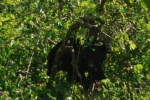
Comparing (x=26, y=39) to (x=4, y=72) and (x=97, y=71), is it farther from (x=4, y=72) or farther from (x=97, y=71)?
(x=97, y=71)

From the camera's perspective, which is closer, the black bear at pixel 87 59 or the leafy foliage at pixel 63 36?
the leafy foliage at pixel 63 36

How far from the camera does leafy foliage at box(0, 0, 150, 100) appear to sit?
251 cm

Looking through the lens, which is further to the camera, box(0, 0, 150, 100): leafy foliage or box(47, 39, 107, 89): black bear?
box(47, 39, 107, 89): black bear

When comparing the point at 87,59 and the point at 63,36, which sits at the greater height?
the point at 63,36

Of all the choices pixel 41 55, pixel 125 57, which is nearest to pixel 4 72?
pixel 41 55

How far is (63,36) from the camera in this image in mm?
2863

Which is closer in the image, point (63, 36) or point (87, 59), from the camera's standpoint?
point (87, 59)

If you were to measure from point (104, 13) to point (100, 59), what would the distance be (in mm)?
421

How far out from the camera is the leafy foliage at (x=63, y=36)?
251 centimetres

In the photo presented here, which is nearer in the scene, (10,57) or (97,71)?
(97,71)

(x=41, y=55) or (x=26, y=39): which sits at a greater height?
(x=26, y=39)

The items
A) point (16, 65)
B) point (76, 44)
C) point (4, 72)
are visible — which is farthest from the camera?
point (16, 65)

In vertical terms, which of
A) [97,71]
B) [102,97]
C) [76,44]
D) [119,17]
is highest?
[119,17]

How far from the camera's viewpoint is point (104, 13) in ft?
8.21
